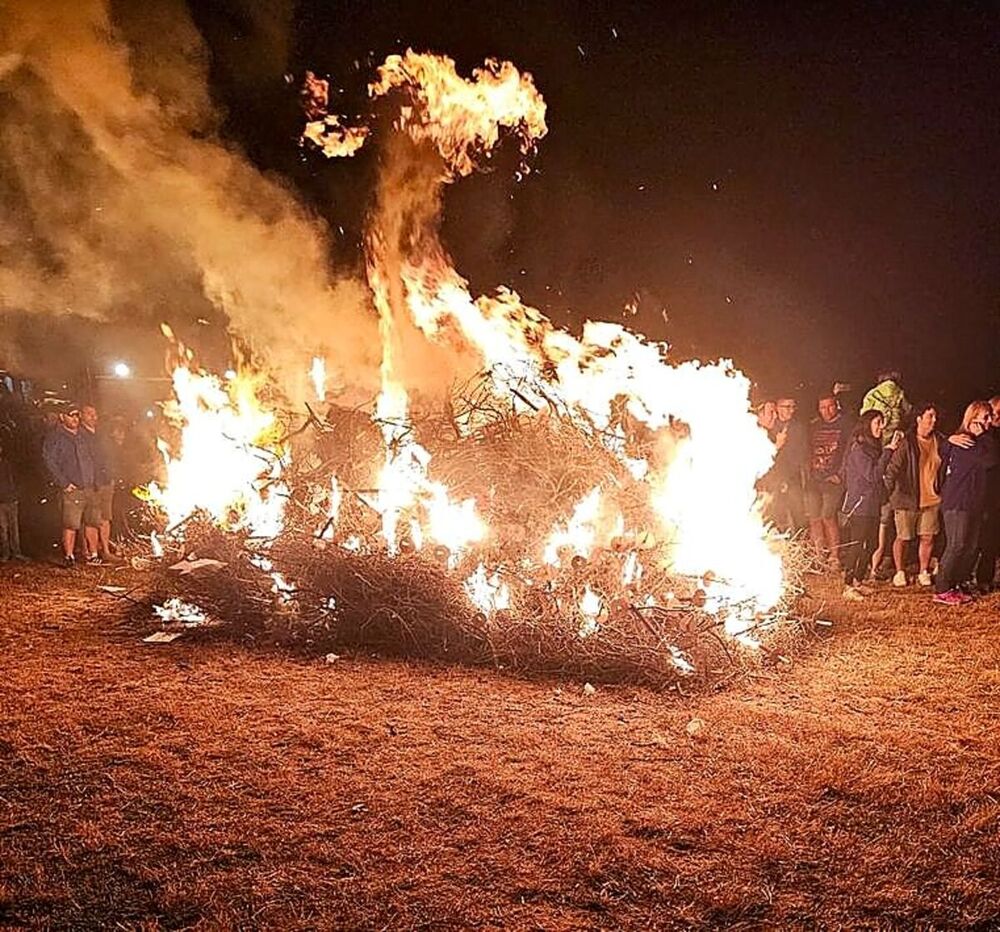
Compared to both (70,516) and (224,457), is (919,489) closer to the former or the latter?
(224,457)

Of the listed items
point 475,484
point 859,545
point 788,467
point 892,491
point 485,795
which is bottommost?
point 485,795

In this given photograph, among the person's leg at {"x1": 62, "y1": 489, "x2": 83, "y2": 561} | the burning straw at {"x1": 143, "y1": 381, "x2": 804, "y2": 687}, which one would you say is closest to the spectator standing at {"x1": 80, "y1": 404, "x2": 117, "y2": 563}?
the person's leg at {"x1": 62, "y1": 489, "x2": 83, "y2": 561}

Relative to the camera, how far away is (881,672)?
6.25 metres

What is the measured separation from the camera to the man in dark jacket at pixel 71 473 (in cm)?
1026

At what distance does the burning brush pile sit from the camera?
660cm

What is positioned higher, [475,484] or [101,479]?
[101,479]

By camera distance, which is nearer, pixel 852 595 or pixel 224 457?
pixel 852 595

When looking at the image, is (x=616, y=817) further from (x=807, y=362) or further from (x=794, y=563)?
(x=807, y=362)

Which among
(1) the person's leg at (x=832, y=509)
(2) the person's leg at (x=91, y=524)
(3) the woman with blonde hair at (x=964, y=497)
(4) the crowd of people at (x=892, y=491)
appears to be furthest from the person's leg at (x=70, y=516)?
(3) the woman with blonde hair at (x=964, y=497)

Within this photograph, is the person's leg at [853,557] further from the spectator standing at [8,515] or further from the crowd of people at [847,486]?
the spectator standing at [8,515]

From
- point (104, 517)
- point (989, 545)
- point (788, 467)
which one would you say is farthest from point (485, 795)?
point (104, 517)

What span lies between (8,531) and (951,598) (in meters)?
10.6

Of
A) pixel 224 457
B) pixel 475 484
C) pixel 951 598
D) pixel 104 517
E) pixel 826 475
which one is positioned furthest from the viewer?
pixel 104 517

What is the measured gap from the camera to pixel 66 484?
10281mm
